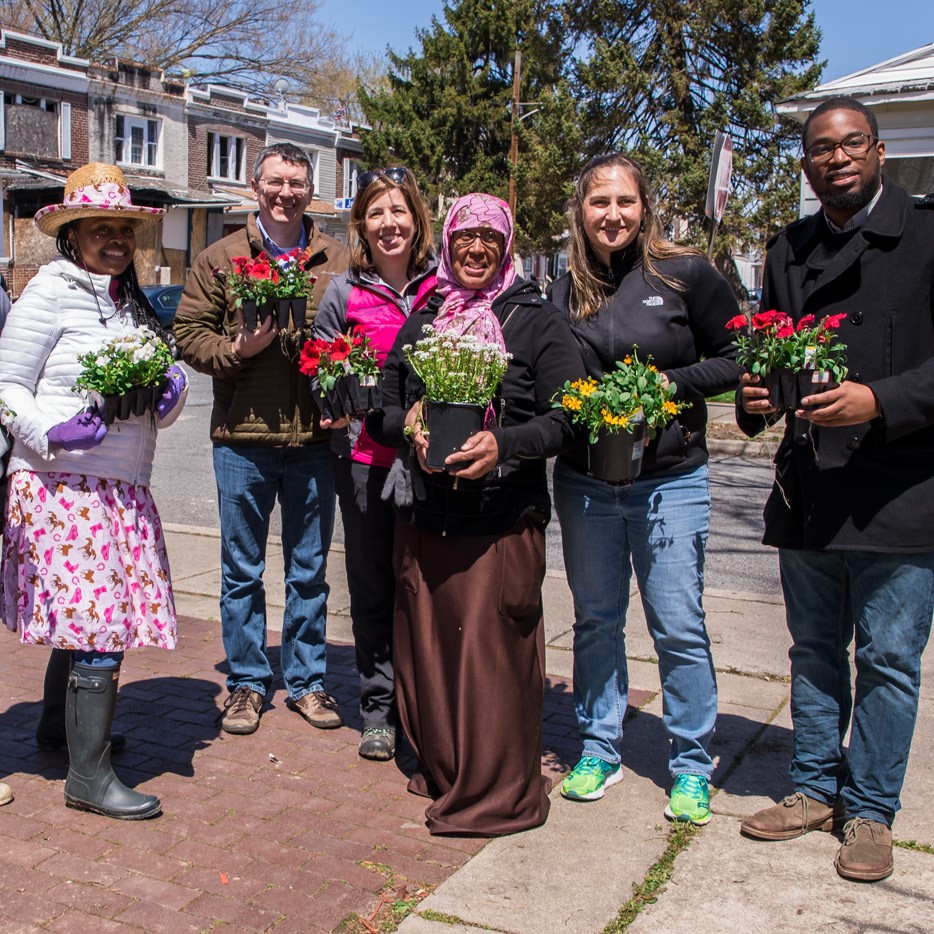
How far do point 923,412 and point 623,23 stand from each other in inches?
1150

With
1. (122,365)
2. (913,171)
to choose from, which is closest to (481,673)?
(122,365)

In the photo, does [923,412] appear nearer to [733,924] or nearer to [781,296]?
[781,296]

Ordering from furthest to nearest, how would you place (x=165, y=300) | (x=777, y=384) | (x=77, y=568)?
1. (x=165, y=300)
2. (x=77, y=568)
3. (x=777, y=384)

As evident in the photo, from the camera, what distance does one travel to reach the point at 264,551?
188 inches

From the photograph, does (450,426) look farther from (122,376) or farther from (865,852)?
(865,852)

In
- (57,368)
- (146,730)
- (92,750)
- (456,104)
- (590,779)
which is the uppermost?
(456,104)

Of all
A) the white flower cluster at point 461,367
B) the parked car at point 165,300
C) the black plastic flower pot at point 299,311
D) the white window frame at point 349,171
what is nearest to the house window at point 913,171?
the black plastic flower pot at point 299,311

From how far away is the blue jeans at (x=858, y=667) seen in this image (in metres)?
3.45

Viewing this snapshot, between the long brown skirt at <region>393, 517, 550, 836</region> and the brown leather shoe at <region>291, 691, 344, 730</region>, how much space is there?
36.0 inches

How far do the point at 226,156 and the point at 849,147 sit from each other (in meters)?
43.5

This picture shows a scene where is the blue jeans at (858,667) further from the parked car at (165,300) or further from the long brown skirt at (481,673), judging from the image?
the parked car at (165,300)

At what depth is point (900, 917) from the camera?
3232 millimetres

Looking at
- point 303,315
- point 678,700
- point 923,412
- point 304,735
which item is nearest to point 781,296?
point 923,412

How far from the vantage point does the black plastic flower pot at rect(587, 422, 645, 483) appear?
3547 millimetres
